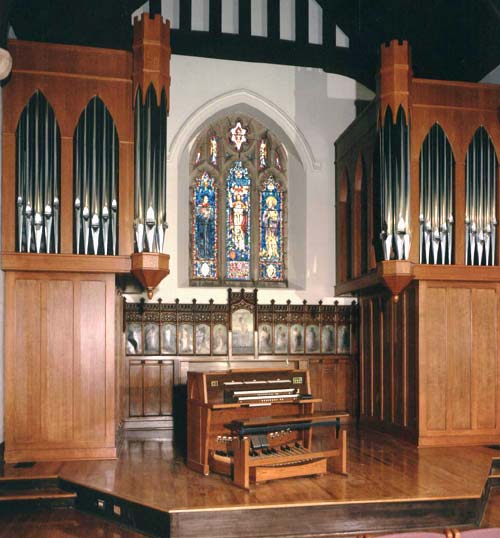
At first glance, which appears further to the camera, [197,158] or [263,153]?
[263,153]

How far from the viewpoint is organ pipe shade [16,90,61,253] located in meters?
8.06

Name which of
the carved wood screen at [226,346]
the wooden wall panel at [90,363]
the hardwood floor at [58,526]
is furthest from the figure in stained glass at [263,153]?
the hardwood floor at [58,526]

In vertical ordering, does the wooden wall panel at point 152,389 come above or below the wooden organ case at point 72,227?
below

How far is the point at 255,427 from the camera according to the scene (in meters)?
6.95

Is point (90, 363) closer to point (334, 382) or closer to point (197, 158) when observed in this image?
point (334, 382)

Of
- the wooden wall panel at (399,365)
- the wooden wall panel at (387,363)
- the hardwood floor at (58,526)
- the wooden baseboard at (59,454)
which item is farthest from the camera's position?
the wooden wall panel at (387,363)

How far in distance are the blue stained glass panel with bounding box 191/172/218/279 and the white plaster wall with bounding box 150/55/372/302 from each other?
0.72 feet

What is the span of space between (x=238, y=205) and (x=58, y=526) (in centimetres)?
645

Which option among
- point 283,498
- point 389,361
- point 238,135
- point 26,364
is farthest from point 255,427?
point 238,135

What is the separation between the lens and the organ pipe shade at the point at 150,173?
8156mm

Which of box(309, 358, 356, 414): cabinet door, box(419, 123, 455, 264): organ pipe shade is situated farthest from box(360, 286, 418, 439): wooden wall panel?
box(419, 123, 455, 264): organ pipe shade

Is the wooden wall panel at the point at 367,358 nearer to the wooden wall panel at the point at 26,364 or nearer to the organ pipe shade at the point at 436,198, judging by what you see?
the organ pipe shade at the point at 436,198

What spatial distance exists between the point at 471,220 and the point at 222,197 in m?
4.15

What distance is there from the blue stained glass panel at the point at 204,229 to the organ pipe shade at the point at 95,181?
10.3 feet
